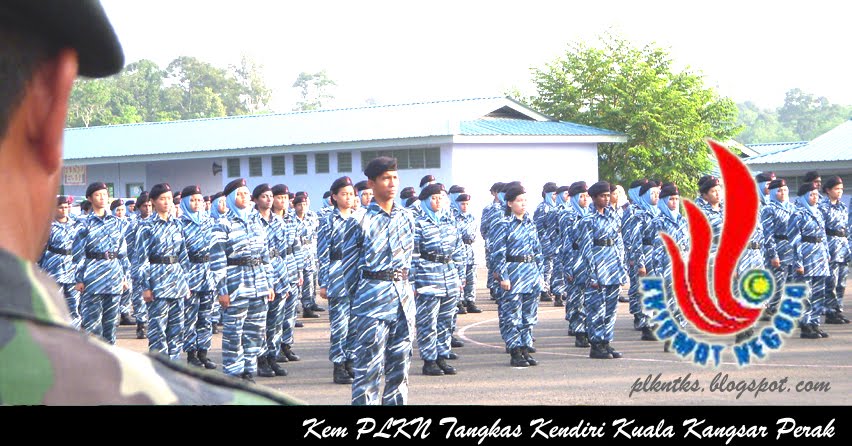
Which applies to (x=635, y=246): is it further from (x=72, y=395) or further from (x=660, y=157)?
(x=660, y=157)

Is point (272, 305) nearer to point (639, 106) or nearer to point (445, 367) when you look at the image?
point (445, 367)

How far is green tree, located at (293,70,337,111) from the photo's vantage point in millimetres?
100000

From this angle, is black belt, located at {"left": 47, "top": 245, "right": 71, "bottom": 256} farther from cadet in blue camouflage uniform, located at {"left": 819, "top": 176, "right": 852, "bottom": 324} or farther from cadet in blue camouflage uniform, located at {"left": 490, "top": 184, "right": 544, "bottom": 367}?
cadet in blue camouflage uniform, located at {"left": 819, "top": 176, "right": 852, "bottom": 324}

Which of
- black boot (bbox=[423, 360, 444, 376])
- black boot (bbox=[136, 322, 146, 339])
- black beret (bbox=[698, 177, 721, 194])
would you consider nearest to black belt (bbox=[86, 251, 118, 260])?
black boot (bbox=[136, 322, 146, 339])

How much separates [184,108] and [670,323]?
205 feet

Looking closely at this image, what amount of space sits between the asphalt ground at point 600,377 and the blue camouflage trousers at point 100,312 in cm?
88

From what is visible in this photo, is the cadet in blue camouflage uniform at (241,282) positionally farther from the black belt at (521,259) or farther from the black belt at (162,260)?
the black belt at (521,259)

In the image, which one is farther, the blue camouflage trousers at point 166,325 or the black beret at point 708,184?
the black beret at point 708,184

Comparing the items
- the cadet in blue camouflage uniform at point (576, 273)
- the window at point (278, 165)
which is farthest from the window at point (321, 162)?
the cadet in blue camouflage uniform at point (576, 273)

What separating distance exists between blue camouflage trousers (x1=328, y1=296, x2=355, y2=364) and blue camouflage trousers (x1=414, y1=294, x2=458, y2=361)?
0.72 metres

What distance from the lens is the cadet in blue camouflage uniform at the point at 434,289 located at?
Answer: 34.8ft

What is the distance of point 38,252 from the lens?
1098 millimetres

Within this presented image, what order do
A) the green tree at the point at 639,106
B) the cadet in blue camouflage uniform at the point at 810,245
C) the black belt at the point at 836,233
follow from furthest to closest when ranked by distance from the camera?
the green tree at the point at 639,106, the black belt at the point at 836,233, the cadet in blue camouflage uniform at the point at 810,245
